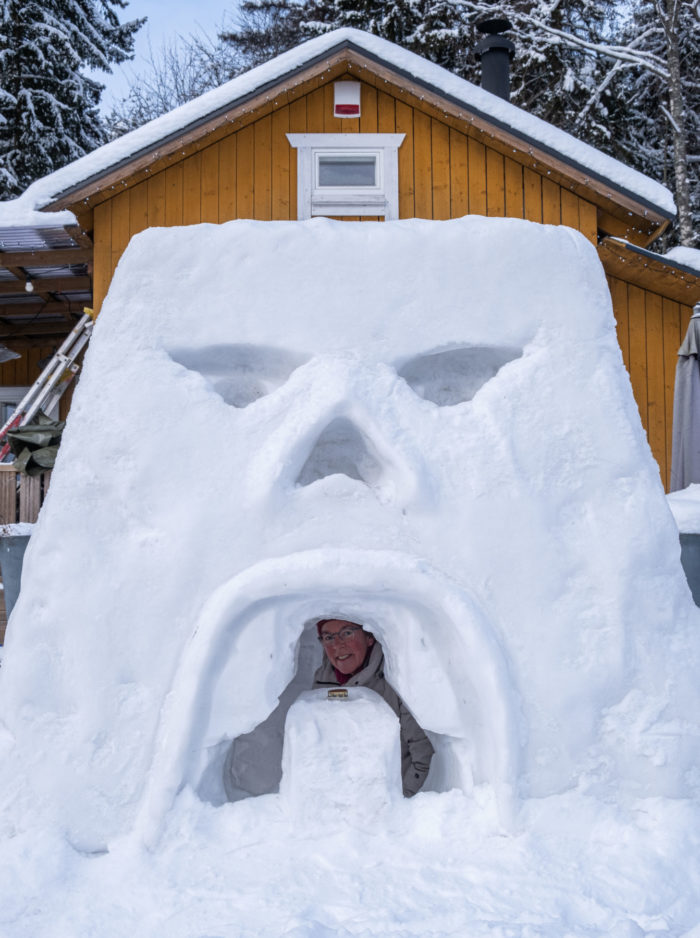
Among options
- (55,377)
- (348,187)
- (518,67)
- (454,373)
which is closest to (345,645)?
(454,373)

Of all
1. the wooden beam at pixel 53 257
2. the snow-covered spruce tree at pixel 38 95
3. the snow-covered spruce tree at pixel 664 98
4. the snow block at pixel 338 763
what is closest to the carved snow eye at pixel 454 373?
the snow block at pixel 338 763

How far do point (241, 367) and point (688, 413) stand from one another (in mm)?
3055

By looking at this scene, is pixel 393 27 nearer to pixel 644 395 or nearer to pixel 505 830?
pixel 644 395

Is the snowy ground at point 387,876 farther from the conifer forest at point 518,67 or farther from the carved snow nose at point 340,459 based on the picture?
the conifer forest at point 518,67

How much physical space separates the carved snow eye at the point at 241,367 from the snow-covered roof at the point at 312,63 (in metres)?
4.58

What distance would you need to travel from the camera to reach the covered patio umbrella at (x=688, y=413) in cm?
426

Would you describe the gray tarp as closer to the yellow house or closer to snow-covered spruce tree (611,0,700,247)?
the yellow house

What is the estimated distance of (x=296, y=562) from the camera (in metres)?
1.85

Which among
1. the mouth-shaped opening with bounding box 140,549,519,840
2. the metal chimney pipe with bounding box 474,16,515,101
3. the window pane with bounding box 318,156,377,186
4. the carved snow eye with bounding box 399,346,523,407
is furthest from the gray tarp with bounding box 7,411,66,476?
the metal chimney pipe with bounding box 474,16,515,101

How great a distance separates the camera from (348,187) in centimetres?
652

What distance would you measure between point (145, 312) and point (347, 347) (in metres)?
0.55

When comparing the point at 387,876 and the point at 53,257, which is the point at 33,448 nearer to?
the point at 53,257

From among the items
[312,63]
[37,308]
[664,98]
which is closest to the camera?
[312,63]

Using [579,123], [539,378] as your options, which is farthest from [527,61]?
[539,378]
